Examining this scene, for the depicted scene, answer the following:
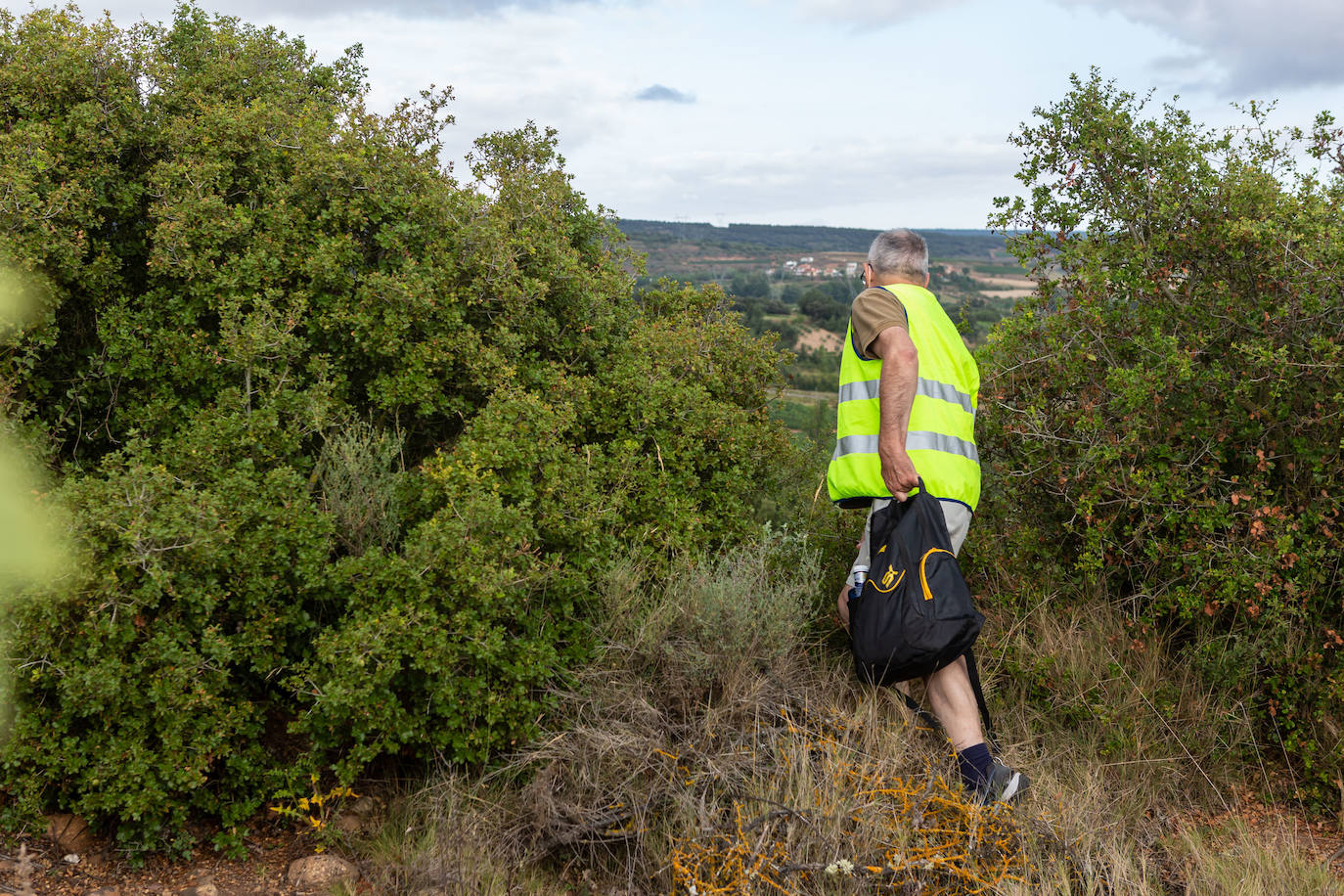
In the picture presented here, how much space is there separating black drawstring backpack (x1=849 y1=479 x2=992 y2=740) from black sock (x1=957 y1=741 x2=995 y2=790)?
331mm

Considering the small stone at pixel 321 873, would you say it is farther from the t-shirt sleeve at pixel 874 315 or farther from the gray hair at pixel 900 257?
Result: the gray hair at pixel 900 257

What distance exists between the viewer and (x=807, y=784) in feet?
10.5

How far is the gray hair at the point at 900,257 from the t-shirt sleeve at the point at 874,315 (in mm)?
244

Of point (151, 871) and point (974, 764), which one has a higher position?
point (974, 764)

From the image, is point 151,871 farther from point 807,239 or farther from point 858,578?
point 807,239

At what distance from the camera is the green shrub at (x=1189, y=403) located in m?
4.03

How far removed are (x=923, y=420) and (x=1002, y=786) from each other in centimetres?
144

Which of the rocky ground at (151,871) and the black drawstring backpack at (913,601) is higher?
the black drawstring backpack at (913,601)

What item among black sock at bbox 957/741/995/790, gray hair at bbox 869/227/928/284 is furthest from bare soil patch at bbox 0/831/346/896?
gray hair at bbox 869/227/928/284

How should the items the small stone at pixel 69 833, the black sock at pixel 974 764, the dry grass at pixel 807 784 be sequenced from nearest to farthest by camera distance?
the dry grass at pixel 807 784 < the small stone at pixel 69 833 < the black sock at pixel 974 764

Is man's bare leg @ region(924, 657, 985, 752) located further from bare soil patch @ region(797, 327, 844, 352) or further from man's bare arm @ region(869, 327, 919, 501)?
bare soil patch @ region(797, 327, 844, 352)

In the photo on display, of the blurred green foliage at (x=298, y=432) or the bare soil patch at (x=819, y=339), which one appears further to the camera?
the bare soil patch at (x=819, y=339)

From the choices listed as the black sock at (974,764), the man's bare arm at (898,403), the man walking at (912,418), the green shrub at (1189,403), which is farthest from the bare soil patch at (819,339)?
the black sock at (974,764)

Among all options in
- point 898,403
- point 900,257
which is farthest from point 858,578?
point 900,257
